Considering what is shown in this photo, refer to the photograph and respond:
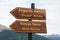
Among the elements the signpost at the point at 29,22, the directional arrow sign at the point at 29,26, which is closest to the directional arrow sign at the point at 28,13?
the signpost at the point at 29,22

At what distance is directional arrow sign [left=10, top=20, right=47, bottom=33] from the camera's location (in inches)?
508

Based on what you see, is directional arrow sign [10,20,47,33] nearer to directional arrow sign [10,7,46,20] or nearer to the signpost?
the signpost

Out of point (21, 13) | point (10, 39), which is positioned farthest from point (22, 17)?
point (10, 39)

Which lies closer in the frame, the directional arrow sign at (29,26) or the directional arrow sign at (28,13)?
the directional arrow sign at (29,26)

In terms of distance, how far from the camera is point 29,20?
13.3 metres

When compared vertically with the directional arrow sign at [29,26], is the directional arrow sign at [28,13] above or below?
above

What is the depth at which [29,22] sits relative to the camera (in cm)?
1314

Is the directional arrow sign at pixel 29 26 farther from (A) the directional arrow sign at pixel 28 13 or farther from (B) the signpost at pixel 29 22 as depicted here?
(A) the directional arrow sign at pixel 28 13

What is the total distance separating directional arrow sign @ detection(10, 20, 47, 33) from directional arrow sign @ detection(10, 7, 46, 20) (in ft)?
0.94

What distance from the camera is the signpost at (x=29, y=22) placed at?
1291cm

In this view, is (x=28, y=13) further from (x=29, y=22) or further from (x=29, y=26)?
(x=29, y=26)

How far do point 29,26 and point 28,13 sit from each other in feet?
2.19

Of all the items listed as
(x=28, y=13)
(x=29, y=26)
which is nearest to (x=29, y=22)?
(x=29, y=26)

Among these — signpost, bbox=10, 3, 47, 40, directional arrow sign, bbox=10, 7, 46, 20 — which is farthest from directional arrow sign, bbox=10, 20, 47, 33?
directional arrow sign, bbox=10, 7, 46, 20
